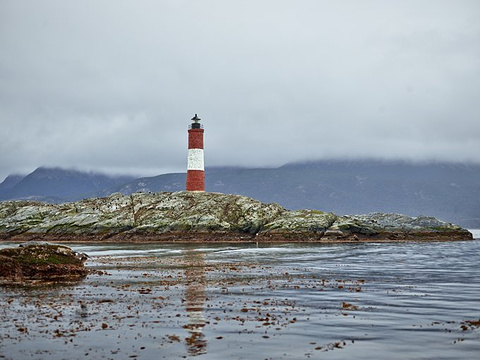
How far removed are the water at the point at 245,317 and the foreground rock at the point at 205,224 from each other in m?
68.6

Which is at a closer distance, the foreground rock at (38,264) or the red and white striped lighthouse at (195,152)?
the foreground rock at (38,264)

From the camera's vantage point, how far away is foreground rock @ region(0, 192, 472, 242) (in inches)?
4523

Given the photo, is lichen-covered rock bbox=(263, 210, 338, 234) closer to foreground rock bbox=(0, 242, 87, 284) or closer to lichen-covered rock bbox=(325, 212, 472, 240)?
lichen-covered rock bbox=(325, 212, 472, 240)

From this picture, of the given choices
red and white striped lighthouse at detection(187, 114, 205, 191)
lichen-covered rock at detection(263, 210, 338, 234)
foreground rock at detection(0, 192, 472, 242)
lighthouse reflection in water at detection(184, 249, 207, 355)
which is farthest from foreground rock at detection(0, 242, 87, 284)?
red and white striped lighthouse at detection(187, 114, 205, 191)

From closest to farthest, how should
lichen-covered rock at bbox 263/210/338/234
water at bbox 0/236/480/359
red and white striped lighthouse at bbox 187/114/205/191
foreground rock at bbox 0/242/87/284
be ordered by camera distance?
water at bbox 0/236/480/359 < foreground rock at bbox 0/242/87/284 < lichen-covered rock at bbox 263/210/338/234 < red and white striped lighthouse at bbox 187/114/205/191

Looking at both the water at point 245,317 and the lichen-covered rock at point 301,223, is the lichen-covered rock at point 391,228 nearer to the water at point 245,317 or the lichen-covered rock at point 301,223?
the lichen-covered rock at point 301,223

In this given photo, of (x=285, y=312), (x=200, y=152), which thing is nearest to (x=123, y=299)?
(x=285, y=312)

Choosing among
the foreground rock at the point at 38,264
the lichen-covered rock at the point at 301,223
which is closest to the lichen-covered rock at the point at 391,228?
the lichen-covered rock at the point at 301,223

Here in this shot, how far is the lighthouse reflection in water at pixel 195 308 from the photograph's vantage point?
21.0 meters

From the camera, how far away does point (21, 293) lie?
34.1 metres

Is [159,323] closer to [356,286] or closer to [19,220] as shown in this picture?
[356,286]

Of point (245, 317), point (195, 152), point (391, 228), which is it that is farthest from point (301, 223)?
point (245, 317)

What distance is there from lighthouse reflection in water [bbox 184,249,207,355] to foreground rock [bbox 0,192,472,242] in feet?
211

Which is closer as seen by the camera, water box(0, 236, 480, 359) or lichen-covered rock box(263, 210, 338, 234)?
water box(0, 236, 480, 359)
